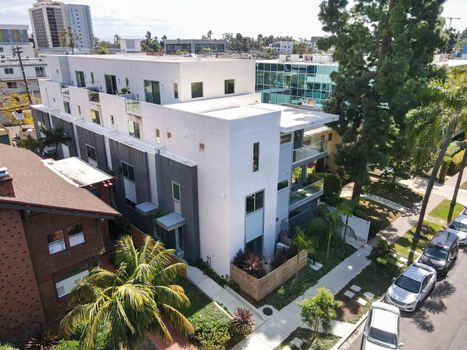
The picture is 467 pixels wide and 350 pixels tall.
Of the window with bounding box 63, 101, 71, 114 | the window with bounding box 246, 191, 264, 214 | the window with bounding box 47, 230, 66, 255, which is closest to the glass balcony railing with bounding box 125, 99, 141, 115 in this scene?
the window with bounding box 246, 191, 264, 214

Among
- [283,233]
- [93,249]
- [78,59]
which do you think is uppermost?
[78,59]

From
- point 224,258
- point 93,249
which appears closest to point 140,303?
point 93,249

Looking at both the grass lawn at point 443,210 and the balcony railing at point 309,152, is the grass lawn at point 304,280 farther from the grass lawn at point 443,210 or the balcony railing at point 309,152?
the grass lawn at point 443,210

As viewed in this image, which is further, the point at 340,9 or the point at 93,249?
the point at 340,9

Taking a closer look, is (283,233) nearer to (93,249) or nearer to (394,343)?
(394,343)

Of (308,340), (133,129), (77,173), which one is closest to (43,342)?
(77,173)

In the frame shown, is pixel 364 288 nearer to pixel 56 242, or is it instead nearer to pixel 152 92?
pixel 56 242

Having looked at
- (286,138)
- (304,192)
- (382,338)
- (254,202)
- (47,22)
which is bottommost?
(382,338)
